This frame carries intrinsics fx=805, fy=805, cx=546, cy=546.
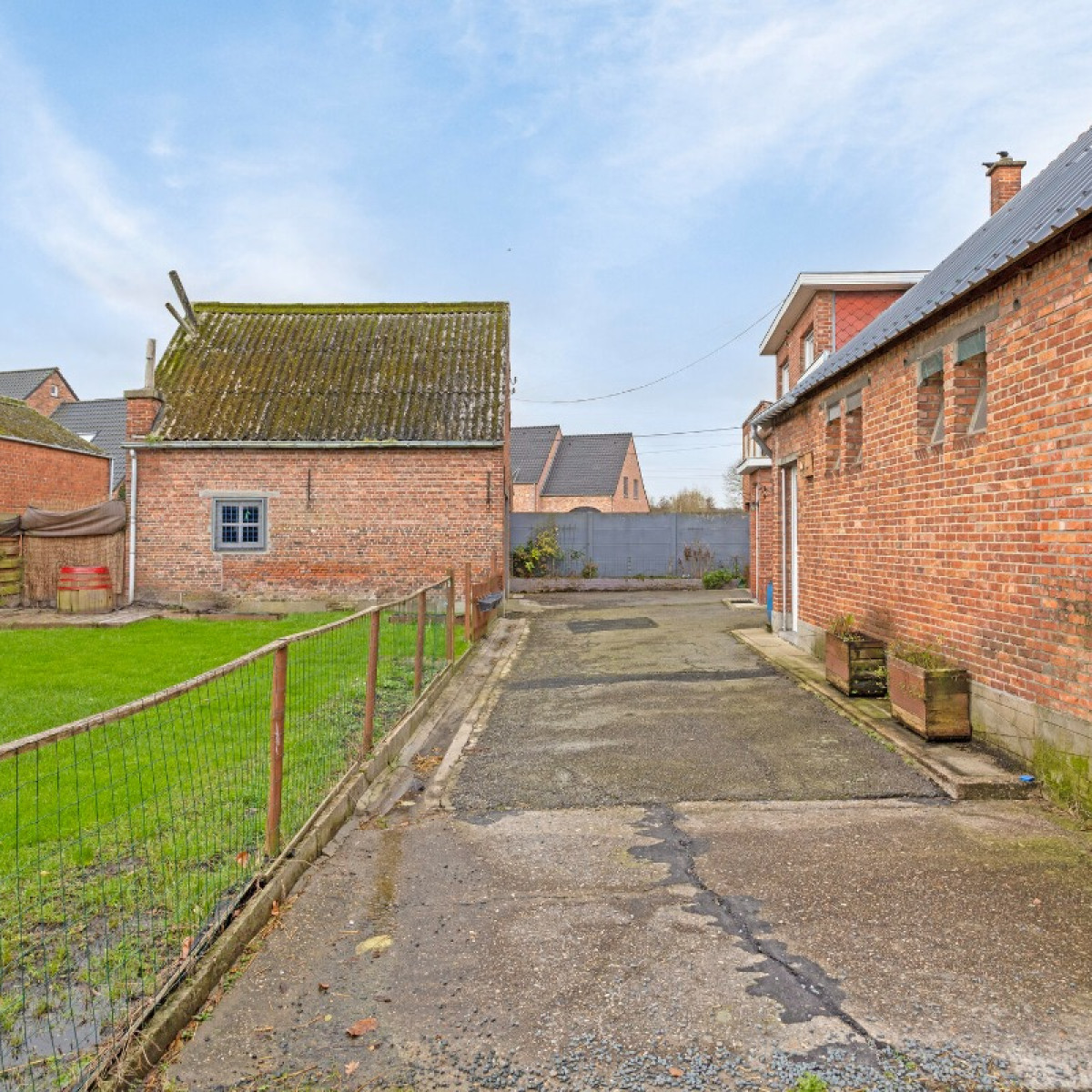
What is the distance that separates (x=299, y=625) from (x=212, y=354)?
772 cm

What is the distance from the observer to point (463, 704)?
8625mm

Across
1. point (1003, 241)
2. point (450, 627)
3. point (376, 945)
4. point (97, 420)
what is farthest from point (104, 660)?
point (97, 420)

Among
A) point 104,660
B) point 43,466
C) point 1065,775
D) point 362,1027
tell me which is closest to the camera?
point 362,1027

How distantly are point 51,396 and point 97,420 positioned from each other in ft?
10.9

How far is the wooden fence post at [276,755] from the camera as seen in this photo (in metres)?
4.19

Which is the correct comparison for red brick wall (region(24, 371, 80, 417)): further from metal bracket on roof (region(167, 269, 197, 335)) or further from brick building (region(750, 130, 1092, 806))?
brick building (region(750, 130, 1092, 806))

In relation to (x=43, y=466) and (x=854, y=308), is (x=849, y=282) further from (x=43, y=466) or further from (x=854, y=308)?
(x=43, y=466)

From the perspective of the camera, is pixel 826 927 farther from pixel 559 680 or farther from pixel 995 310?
pixel 559 680

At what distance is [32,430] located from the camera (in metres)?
25.2

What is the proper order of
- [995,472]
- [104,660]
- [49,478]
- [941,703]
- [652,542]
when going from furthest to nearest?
[652,542]
[49,478]
[104,660]
[941,703]
[995,472]

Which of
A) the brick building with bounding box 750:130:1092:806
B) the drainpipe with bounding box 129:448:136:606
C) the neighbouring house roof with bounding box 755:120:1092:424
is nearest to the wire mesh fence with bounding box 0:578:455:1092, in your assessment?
the brick building with bounding box 750:130:1092:806

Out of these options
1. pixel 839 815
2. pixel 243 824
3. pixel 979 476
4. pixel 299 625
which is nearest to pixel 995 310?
pixel 979 476

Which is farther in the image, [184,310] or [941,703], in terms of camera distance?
[184,310]

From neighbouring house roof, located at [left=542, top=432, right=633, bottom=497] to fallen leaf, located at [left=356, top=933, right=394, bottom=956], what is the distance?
39078mm
